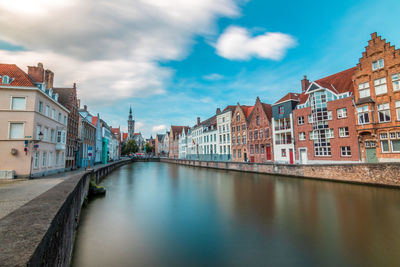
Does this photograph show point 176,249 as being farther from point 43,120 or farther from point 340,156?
point 340,156

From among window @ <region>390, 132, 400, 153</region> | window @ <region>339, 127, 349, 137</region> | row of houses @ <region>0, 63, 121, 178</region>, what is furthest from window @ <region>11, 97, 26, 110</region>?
window @ <region>390, 132, 400, 153</region>

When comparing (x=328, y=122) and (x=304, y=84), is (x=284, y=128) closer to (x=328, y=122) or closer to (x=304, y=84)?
(x=328, y=122)

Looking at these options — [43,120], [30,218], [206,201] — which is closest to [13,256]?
[30,218]

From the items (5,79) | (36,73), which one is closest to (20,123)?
(5,79)

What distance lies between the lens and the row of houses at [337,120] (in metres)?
20.1

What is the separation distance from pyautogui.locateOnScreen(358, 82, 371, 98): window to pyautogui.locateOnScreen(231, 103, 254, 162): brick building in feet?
66.8

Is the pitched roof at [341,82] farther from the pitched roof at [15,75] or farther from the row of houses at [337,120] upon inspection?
the pitched roof at [15,75]

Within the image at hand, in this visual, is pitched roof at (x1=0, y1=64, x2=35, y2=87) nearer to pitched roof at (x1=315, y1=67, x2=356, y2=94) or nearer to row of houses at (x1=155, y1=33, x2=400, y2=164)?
row of houses at (x1=155, y1=33, x2=400, y2=164)

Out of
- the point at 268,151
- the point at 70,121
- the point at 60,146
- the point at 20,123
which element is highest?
the point at 70,121

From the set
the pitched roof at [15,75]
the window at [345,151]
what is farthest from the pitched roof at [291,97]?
the pitched roof at [15,75]

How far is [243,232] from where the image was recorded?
8.56 metres

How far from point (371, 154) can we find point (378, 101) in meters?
5.36

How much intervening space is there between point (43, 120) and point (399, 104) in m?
33.1

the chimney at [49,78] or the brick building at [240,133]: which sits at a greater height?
the chimney at [49,78]
